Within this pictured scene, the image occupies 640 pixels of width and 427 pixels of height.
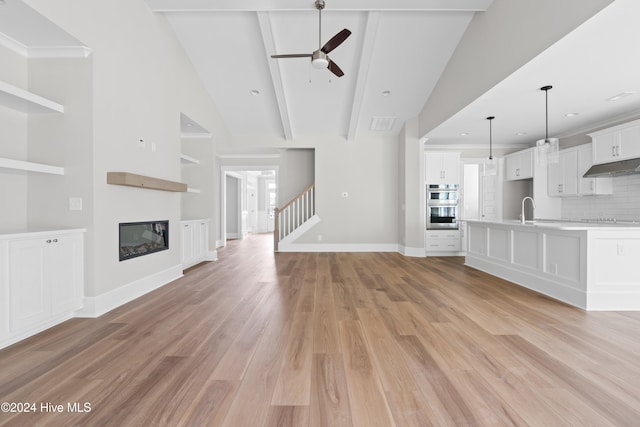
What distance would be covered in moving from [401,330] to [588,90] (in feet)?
13.7

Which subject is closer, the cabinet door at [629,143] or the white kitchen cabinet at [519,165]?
the cabinet door at [629,143]

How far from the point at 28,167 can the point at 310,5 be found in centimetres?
372

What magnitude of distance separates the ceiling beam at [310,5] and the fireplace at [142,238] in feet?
9.77

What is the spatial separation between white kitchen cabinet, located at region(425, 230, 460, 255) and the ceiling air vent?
2.72 m

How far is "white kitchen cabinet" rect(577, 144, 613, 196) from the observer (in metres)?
5.31

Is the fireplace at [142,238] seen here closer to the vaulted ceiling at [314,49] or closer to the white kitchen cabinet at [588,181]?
the vaulted ceiling at [314,49]

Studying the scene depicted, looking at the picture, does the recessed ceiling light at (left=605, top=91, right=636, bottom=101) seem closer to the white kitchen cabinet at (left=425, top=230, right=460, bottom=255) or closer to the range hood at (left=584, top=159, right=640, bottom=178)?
the range hood at (left=584, top=159, right=640, bottom=178)

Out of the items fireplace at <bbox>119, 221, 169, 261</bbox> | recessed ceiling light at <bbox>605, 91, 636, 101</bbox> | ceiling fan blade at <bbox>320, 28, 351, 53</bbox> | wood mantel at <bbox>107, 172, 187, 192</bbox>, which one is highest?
ceiling fan blade at <bbox>320, 28, 351, 53</bbox>

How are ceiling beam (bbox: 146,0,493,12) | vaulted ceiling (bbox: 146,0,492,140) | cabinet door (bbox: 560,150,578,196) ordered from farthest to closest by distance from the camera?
cabinet door (bbox: 560,150,578,196) < vaulted ceiling (bbox: 146,0,492,140) < ceiling beam (bbox: 146,0,493,12)

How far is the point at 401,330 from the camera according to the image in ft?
8.43

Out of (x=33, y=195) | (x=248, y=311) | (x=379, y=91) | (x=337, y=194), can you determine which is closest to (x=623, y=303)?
(x=248, y=311)

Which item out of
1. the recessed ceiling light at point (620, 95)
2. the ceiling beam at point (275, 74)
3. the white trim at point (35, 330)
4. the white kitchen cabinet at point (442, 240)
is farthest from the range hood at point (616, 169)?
the white trim at point (35, 330)

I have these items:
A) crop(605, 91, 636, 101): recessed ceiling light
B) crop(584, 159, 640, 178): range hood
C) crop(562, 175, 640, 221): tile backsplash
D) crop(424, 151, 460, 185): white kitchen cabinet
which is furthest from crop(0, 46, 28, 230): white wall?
crop(562, 175, 640, 221): tile backsplash

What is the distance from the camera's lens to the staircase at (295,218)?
7.48 m
